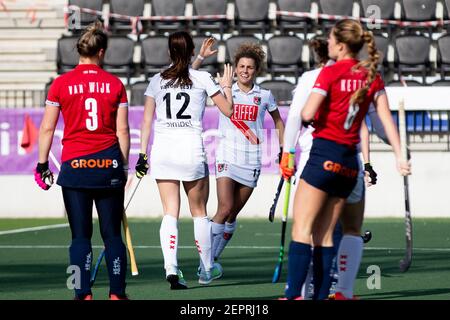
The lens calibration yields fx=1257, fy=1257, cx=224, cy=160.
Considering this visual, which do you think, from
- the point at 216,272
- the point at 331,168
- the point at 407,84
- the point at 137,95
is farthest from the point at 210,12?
the point at 331,168

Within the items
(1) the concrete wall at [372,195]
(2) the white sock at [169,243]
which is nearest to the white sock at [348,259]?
(2) the white sock at [169,243]

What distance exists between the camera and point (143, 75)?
25750 mm

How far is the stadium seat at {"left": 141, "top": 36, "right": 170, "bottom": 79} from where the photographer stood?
82.4 feet

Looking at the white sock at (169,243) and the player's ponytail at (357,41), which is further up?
the player's ponytail at (357,41)

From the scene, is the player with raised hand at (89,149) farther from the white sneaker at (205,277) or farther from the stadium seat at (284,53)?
the stadium seat at (284,53)

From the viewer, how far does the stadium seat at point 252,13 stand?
84.7ft

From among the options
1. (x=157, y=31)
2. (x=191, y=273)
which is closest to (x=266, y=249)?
(x=191, y=273)

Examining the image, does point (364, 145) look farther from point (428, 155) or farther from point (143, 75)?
point (143, 75)

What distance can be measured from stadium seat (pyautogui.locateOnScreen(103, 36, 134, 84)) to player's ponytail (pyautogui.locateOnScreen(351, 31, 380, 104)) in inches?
677

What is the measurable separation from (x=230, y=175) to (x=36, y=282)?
2084 mm

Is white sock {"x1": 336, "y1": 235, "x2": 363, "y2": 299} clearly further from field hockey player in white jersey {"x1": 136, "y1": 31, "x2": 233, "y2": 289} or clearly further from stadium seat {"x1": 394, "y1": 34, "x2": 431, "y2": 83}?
stadium seat {"x1": 394, "y1": 34, "x2": 431, "y2": 83}

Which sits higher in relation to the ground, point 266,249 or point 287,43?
point 287,43

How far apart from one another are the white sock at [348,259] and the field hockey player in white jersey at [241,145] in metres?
3.18

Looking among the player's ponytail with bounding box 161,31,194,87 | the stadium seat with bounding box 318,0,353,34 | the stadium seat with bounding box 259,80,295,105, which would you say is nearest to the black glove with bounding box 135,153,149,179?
the player's ponytail with bounding box 161,31,194,87
